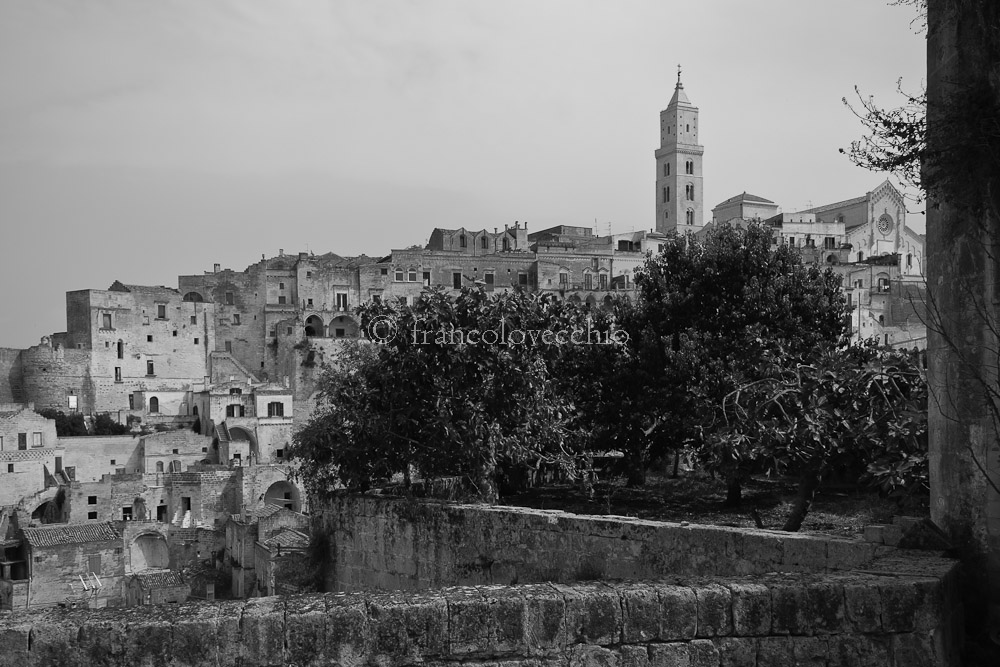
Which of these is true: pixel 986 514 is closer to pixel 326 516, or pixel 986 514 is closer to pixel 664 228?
pixel 326 516

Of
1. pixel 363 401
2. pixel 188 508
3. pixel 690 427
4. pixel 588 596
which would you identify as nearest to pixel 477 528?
pixel 363 401

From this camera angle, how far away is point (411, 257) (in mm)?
84812

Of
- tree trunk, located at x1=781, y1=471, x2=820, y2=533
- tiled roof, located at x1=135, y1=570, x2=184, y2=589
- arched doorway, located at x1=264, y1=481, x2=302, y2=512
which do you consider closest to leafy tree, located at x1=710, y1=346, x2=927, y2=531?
tree trunk, located at x1=781, y1=471, x2=820, y2=533

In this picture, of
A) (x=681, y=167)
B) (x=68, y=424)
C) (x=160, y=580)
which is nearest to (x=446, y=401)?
(x=160, y=580)

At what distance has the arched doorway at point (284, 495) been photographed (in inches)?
2023

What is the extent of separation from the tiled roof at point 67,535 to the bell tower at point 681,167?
79.4m

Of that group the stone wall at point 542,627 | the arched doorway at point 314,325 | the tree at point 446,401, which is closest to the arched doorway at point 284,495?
the arched doorway at point 314,325

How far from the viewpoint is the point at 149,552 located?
139ft

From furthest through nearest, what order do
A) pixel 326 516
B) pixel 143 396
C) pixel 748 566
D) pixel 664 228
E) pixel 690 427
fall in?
1. pixel 664 228
2. pixel 143 396
3. pixel 690 427
4. pixel 326 516
5. pixel 748 566

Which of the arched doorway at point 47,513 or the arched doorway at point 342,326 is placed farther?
the arched doorway at point 342,326

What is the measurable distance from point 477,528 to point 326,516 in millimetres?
2930

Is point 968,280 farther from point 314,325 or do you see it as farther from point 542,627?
point 314,325

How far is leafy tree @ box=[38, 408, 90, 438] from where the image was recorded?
6247 centimetres

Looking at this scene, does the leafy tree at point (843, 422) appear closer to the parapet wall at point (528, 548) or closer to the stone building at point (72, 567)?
the parapet wall at point (528, 548)
